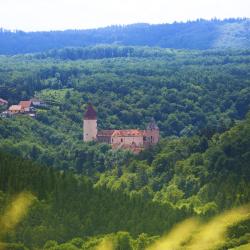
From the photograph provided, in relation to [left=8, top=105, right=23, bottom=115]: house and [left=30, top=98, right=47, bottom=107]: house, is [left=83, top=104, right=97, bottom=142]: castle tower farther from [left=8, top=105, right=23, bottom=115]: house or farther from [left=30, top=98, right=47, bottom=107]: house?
[left=30, top=98, right=47, bottom=107]: house

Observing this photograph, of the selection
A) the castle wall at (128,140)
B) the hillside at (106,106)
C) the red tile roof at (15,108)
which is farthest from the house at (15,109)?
the castle wall at (128,140)

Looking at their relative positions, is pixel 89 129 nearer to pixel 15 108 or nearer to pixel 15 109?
pixel 15 109

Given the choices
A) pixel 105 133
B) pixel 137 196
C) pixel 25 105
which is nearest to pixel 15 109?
pixel 25 105

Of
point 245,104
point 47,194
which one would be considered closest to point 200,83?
point 245,104

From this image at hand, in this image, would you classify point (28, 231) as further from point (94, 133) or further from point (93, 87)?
point (93, 87)

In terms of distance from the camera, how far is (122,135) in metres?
128

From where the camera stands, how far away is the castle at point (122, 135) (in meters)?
126

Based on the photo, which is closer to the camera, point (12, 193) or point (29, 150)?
point (12, 193)

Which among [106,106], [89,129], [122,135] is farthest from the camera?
[106,106]

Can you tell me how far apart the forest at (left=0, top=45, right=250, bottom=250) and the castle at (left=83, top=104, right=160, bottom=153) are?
1.89 m

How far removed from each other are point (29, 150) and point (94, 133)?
47.1 feet

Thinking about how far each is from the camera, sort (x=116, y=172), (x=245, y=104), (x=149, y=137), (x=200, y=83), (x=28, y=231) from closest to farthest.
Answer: (x=28, y=231), (x=116, y=172), (x=149, y=137), (x=245, y=104), (x=200, y=83)

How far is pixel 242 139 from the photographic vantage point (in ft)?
311

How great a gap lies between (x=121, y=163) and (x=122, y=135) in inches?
812
